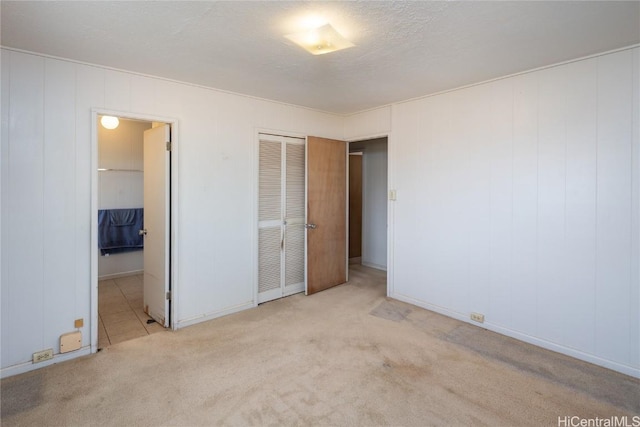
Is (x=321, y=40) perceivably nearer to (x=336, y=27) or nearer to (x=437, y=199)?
(x=336, y=27)

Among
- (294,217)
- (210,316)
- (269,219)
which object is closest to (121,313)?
(210,316)

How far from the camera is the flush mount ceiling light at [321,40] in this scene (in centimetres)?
212

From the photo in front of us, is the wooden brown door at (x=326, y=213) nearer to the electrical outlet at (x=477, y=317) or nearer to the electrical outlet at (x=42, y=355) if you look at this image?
the electrical outlet at (x=477, y=317)

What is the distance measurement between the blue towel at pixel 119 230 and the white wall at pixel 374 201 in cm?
364

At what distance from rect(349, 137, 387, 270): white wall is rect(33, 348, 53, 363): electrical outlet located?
14.4 feet

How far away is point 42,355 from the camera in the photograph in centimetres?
251

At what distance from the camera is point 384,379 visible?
2.35 m

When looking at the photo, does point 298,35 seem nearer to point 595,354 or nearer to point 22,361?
point 22,361

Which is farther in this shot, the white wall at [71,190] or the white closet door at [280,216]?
the white closet door at [280,216]

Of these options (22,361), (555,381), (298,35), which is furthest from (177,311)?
(555,381)

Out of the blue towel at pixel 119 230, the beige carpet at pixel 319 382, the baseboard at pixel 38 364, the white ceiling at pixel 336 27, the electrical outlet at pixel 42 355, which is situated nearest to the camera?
the white ceiling at pixel 336 27

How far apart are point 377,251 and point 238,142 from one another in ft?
10.5

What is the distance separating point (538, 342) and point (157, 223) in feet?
12.1

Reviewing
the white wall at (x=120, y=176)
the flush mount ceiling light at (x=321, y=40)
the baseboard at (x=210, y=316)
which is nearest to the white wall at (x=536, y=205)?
the flush mount ceiling light at (x=321, y=40)
